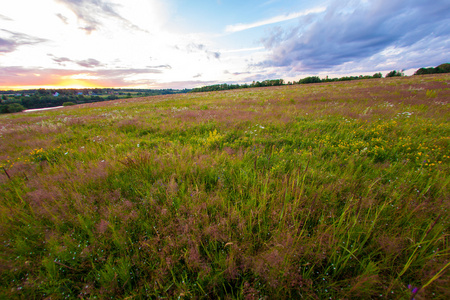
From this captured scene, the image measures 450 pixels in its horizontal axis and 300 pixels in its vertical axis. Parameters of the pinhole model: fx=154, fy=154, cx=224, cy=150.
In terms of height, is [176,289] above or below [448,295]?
below

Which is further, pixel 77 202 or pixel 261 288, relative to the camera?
pixel 77 202

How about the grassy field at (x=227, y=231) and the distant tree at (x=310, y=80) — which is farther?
the distant tree at (x=310, y=80)

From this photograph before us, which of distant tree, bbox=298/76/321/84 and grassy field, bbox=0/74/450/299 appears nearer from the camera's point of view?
grassy field, bbox=0/74/450/299

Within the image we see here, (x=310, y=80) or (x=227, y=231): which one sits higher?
(x=310, y=80)

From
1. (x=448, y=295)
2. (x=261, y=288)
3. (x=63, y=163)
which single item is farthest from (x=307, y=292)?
(x=63, y=163)

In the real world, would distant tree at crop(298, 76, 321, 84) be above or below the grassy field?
above

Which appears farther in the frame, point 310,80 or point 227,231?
point 310,80

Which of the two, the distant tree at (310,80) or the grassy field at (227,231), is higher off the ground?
the distant tree at (310,80)

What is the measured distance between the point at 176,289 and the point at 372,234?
2.59 metres

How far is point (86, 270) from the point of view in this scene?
6.28 ft

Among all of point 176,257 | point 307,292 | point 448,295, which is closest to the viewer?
point 448,295

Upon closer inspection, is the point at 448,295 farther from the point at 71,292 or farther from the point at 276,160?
the point at 71,292

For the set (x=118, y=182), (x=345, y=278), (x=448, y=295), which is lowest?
(x=345, y=278)

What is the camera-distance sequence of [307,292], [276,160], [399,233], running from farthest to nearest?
[276,160], [399,233], [307,292]
